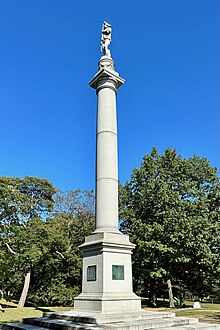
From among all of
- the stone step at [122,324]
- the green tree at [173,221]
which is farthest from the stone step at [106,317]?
the green tree at [173,221]

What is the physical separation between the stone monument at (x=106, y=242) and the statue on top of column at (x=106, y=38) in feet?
4.63

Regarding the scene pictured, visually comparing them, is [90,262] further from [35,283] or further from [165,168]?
[35,283]

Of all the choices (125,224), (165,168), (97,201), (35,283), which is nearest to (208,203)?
(165,168)

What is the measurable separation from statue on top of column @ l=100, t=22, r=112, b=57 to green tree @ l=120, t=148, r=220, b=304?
37.7 ft

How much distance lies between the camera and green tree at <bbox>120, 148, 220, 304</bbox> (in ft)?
68.7

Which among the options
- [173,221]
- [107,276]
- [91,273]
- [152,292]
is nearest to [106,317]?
[107,276]

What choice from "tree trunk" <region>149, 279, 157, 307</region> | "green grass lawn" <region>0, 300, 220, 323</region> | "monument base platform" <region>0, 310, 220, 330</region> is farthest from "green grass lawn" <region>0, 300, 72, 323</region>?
"tree trunk" <region>149, 279, 157, 307</region>

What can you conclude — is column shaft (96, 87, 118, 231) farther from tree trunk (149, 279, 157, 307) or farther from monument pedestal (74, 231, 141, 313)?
tree trunk (149, 279, 157, 307)

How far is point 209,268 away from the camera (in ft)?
71.2

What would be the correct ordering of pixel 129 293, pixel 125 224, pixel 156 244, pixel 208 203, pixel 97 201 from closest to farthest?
1. pixel 129 293
2. pixel 97 201
3. pixel 156 244
4. pixel 208 203
5. pixel 125 224

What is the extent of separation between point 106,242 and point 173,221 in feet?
39.0

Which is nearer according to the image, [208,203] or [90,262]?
[90,262]

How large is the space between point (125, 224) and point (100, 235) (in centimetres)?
1429

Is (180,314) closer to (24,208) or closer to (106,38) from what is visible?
(106,38)
